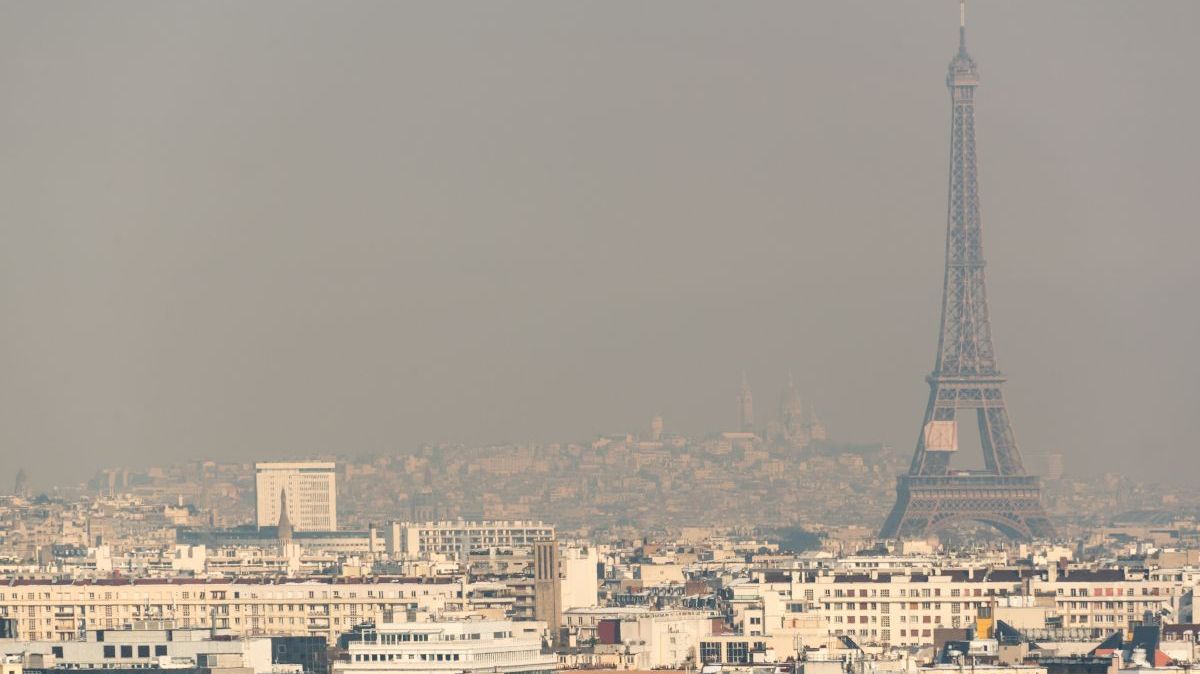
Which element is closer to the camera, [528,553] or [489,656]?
[489,656]

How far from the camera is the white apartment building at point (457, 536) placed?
182875mm

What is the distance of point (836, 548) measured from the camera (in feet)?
604

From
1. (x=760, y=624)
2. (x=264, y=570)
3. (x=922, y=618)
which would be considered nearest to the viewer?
(x=760, y=624)

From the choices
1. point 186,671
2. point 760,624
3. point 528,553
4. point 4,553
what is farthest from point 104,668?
point 4,553

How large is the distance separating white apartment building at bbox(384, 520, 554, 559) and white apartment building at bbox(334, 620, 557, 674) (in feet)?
338

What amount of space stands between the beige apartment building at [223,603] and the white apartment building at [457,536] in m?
62.6

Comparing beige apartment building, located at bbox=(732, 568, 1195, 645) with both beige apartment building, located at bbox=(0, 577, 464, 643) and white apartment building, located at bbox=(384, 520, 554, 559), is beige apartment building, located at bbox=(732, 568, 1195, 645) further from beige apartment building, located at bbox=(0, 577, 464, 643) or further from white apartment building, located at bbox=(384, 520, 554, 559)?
white apartment building, located at bbox=(384, 520, 554, 559)

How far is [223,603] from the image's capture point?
113m

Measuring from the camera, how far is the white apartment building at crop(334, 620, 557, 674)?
7231 cm

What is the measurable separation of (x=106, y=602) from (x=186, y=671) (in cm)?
4286

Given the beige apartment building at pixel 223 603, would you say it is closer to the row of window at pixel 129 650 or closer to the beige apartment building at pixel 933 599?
the beige apartment building at pixel 933 599

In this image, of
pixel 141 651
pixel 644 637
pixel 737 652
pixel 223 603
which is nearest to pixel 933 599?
pixel 223 603

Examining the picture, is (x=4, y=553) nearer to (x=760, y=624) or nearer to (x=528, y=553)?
(x=528, y=553)

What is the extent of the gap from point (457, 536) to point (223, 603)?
76.2 metres
